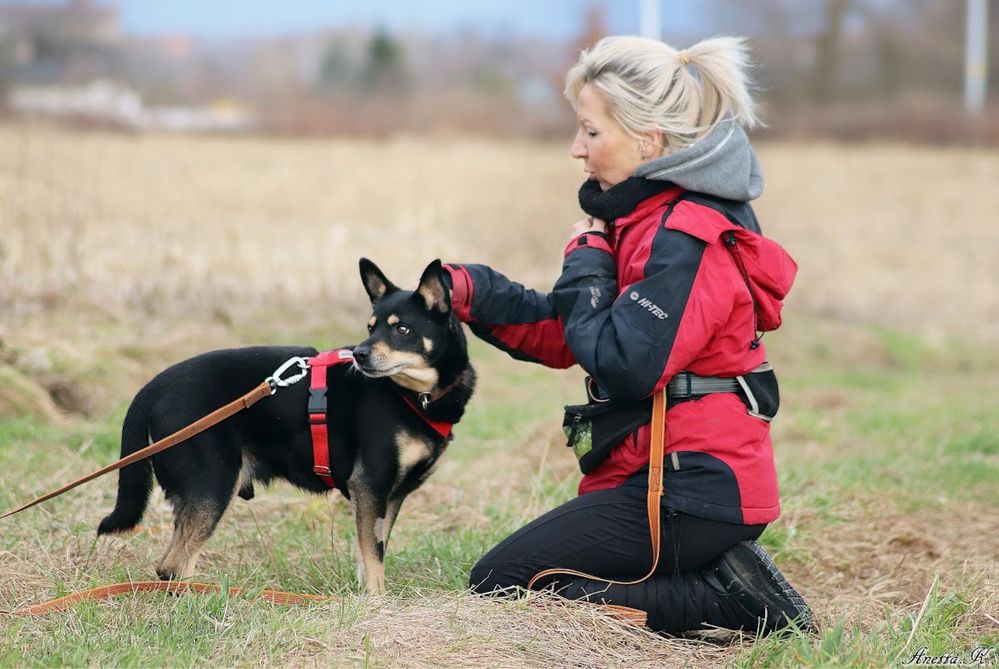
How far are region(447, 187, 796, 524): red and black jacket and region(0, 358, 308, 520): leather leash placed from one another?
1.01 m

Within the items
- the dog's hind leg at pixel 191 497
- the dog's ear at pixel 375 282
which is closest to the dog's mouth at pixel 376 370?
the dog's ear at pixel 375 282

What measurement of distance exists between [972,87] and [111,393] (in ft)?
124

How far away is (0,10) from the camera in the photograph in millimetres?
42750

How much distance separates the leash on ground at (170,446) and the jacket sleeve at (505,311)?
64 cm

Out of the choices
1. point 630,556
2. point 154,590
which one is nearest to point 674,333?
point 630,556

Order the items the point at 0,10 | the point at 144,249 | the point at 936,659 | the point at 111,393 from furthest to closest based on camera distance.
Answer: the point at 0,10 → the point at 144,249 → the point at 111,393 → the point at 936,659

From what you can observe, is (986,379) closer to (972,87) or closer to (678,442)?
(678,442)

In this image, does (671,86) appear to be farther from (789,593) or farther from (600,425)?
(789,593)

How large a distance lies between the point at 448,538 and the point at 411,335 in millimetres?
1169

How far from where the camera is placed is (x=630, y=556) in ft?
11.1

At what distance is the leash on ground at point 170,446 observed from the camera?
11.0 ft

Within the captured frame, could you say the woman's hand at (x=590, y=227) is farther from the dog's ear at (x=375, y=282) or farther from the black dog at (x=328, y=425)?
the dog's ear at (x=375, y=282)

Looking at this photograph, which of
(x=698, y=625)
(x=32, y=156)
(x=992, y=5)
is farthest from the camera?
(x=992, y=5)

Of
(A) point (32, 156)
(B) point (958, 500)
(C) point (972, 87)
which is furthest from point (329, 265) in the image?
(C) point (972, 87)
